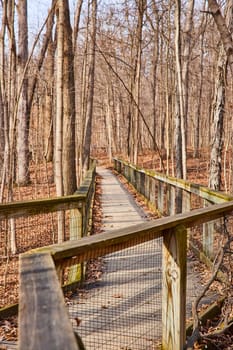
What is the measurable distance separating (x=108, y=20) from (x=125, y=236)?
14.4 metres

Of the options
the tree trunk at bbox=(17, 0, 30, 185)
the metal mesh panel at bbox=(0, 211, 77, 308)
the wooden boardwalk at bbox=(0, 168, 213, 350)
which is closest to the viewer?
the wooden boardwalk at bbox=(0, 168, 213, 350)

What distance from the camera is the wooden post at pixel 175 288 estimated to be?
96.7 inches

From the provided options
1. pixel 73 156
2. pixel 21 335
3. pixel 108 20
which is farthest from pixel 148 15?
pixel 21 335

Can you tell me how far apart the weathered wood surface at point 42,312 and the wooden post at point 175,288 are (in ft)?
3.77

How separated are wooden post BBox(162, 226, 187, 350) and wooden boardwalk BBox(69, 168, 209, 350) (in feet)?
0.77

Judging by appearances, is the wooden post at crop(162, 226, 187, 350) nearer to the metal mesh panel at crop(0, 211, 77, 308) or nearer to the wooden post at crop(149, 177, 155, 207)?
the metal mesh panel at crop(0, 211, 77, 308)

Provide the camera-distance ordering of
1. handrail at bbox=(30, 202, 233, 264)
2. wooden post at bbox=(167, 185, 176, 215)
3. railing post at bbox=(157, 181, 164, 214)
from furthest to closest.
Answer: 1. railing post at bbox=(157, 181, 164, 214)
2. wooden post at bbox=(167, 185, 176, 215)
3. handrail at bbox=(30, 202, 233, 264)

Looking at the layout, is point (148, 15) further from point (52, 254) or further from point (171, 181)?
point (52, 254)

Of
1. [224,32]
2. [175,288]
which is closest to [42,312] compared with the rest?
[175,288]

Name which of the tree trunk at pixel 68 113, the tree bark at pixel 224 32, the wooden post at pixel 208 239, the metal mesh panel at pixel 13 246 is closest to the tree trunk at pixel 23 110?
the tree trunk at pixel 68 113

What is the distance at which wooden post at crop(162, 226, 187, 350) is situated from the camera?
2.46m

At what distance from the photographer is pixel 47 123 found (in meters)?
20.8

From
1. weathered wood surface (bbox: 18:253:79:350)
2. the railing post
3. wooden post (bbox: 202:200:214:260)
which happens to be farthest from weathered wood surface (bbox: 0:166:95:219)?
the railing post

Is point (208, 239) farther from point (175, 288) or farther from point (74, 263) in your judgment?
point (74, 263)
